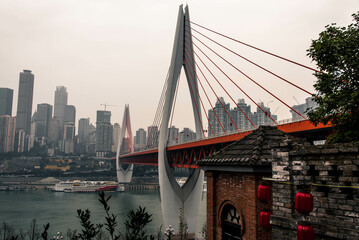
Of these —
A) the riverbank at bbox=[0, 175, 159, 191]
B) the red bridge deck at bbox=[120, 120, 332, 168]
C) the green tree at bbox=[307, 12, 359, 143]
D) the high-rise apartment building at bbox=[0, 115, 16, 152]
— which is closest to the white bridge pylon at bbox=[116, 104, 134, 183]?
the riverbank at bbox=[0, 175, 159, 191]

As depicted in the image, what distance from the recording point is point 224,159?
353 inches

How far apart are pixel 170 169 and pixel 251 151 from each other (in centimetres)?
2484

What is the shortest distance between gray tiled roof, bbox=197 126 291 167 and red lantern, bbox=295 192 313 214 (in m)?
2.03

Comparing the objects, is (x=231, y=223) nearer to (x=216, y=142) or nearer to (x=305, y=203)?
(x=305, y=203)

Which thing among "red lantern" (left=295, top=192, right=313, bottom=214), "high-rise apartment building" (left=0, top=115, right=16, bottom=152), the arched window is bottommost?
the arched window

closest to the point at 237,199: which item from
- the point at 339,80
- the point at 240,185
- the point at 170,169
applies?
Result: the point at 240,185

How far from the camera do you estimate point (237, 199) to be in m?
8.33

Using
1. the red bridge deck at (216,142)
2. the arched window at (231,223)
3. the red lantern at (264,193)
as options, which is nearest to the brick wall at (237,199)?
the arched window at (231,223)

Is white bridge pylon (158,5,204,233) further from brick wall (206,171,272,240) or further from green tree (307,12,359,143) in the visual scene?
brick wall (206,171,272,240)

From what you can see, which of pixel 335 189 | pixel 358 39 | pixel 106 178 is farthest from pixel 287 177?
pixel 106 178

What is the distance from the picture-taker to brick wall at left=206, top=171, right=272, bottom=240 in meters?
7.62

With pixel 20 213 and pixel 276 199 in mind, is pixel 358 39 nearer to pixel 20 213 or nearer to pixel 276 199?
pixel 276 199

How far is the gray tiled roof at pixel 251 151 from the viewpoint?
309 inches

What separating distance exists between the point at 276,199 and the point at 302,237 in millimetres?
1162
